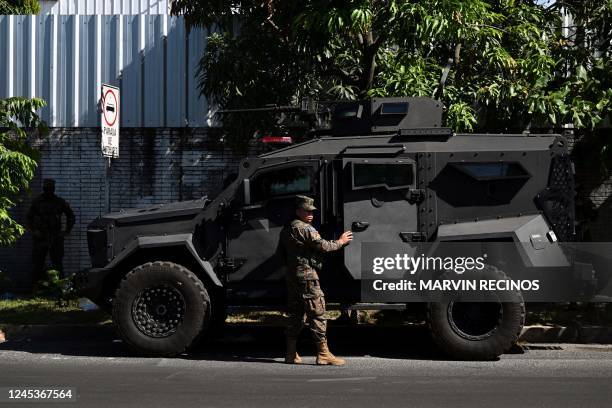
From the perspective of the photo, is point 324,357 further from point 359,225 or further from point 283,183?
point 283,183

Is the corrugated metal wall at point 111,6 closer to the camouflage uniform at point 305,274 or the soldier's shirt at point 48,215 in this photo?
the soldier's shirt at point 48,215

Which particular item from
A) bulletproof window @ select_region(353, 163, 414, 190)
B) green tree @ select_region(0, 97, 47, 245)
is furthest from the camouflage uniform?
green tree @ select_region(0, 97, 47, 245)

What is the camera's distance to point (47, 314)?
10484mm

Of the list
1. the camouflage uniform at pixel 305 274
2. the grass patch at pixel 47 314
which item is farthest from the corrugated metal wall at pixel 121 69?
the camouflage uniform at pixel 305 274

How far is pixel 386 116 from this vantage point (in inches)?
354

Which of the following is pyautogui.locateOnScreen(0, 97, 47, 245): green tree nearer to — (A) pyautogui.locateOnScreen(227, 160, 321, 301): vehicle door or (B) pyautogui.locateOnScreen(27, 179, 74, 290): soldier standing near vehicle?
(B) pyautogui.locateOnScreen(27, 179, 74, 290): soldier standing near vehicle

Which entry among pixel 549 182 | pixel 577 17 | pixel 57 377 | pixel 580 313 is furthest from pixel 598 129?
pixel 57 377

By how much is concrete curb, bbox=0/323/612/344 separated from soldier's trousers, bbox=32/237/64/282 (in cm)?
350

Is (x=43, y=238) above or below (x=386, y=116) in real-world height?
below

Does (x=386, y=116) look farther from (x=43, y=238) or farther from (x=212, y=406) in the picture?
(x=43, y=238)

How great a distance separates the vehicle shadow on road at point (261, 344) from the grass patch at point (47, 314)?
321 millimetres

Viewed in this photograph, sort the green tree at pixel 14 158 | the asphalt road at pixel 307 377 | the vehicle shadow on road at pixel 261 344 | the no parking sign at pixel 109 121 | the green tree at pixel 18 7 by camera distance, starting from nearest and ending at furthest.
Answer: the asphalt road at pixel 307 377 < the vehicle shadow on road at pixel 261 344 < the no parking sign at pixel 109 121 < the green tree at pixel 14 158 < the green tree at pixel 18 7

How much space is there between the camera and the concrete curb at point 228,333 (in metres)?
9.43

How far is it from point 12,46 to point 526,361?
407 inches
